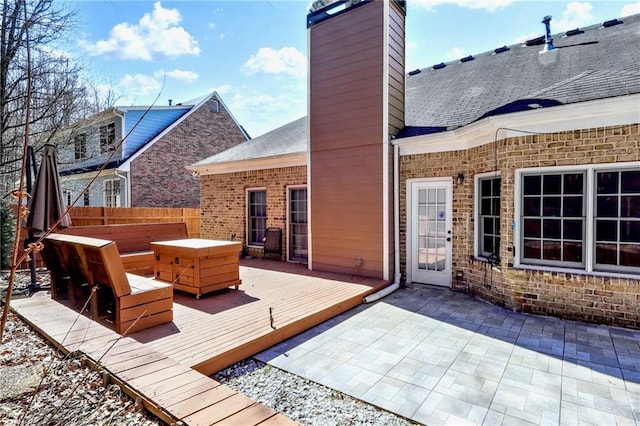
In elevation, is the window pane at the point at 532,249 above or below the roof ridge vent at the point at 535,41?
below

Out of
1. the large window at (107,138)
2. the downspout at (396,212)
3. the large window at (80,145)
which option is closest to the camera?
the downspout at (396,212)

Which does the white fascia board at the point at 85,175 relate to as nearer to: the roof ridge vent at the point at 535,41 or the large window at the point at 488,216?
the large window at the point at 488,216

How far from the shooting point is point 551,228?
5.10 meters

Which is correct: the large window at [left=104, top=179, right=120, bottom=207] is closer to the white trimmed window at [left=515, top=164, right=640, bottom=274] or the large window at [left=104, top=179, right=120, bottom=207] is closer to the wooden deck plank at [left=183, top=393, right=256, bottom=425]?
the wooden deck plank at [left=183, top=393, right=256, bottom=425]

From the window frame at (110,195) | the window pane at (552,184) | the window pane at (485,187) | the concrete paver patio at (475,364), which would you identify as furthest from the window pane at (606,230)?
the window frame at (110,195)

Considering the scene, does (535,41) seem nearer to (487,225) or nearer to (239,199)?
(487,225)

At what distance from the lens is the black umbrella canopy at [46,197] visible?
5.00 metres

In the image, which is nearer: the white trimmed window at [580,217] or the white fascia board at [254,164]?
the white trimmed window at [580,217]

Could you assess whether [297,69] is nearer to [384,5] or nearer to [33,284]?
[384,5]

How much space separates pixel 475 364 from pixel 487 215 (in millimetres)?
3088

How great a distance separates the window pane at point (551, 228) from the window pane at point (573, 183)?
441 millimetres

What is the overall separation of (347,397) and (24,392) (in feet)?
8.41

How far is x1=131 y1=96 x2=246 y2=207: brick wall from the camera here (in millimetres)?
14156

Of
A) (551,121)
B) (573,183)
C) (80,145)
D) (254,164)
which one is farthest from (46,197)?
(80,145)
